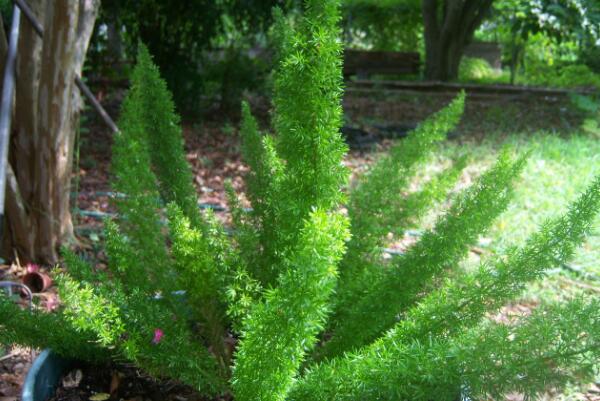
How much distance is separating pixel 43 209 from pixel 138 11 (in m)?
3.42

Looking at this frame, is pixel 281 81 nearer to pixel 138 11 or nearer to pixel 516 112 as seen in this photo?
pixel 138 11

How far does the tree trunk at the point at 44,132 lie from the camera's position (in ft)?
7.16

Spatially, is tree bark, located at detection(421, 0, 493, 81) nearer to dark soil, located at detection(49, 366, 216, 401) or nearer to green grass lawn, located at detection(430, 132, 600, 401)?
green grass lawn, located at detection(430, 132, 600, 401)

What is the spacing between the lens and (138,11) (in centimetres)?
529

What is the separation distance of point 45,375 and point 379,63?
326 inches

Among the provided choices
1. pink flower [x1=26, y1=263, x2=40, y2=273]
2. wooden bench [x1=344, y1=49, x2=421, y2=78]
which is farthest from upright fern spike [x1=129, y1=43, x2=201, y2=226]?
wooden bench [x1=344, y1=49, x2=421, y2=78]

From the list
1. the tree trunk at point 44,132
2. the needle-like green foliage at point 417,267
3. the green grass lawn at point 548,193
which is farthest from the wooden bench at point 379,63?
the needle-like green foliage at point 417,267

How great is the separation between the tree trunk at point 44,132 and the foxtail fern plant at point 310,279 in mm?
789

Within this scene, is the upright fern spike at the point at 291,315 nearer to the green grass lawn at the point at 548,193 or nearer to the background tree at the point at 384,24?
the green grass lawn at the point at 548,193

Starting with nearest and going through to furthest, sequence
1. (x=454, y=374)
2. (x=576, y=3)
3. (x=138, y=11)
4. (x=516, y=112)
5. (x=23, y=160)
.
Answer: (x=454, y=374) < (x=23, y=160) < (x=138, y=11) < (x=576, y=3) < (x=516, y=112)

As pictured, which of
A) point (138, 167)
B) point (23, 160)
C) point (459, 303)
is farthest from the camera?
point (23, 160)

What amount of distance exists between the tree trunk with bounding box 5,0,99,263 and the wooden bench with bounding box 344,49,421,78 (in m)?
6.68

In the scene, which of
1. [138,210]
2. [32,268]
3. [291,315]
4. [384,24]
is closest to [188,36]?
[32,268]

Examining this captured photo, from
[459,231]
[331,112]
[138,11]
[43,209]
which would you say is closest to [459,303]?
[459,231]
